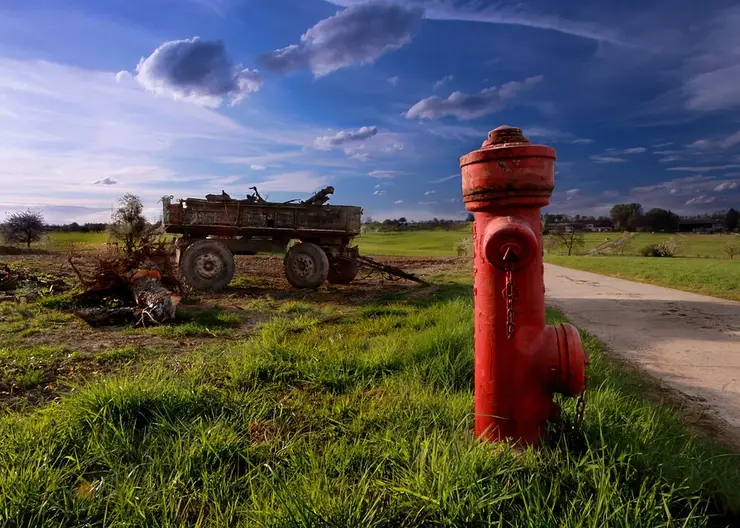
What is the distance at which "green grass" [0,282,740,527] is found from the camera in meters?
1.74

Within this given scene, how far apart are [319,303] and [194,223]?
12.2ft

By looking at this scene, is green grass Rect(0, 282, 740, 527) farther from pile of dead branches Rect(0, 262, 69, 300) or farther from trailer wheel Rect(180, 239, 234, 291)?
pile of dead branches Rect(0, 262, 69, 300)

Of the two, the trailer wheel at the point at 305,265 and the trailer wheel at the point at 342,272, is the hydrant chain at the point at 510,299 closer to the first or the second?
the trailer wheel at the point at 305,265

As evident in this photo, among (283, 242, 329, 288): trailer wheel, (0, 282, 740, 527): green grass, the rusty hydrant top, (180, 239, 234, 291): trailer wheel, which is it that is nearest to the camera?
(0, 282, 740, 527): green grass

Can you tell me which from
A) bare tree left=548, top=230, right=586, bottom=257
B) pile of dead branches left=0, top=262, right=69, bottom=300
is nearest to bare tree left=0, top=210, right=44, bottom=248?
pile of dead branches left=0, top=262, right=69, bottom=300

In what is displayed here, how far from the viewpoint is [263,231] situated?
10.3 metres

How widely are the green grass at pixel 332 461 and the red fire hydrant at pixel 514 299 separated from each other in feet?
0.69

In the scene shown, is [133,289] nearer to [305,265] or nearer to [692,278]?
[305,265]

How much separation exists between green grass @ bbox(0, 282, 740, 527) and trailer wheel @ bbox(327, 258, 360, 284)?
842cm

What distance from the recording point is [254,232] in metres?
10.3

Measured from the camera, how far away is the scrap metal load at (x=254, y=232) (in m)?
9.76

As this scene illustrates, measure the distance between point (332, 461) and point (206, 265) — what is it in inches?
331

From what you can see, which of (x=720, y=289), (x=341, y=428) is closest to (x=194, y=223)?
(x=341, y=428)

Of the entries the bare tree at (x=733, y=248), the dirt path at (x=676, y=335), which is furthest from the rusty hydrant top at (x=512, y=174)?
the bare tree at (x=733, y=248)
